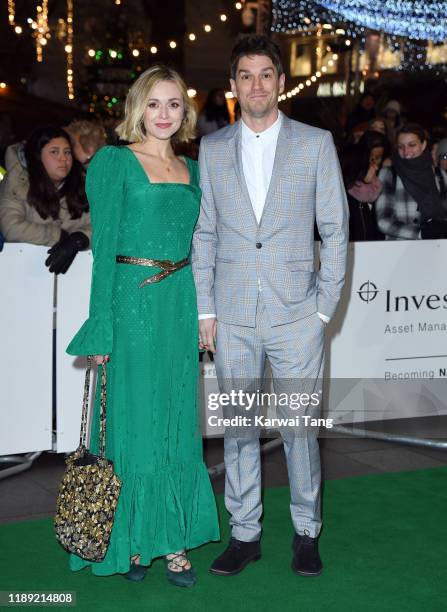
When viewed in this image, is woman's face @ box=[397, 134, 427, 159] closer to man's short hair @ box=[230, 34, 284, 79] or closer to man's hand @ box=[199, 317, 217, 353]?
man's short hair @ box=[230, 34, 284, 79]

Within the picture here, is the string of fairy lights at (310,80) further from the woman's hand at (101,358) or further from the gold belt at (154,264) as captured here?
the woman's hand at (101,358)

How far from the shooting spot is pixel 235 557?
4074mm

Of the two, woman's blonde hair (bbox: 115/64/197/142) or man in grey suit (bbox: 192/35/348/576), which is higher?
woman's blonde hair (bbox: 115/64/197/142)

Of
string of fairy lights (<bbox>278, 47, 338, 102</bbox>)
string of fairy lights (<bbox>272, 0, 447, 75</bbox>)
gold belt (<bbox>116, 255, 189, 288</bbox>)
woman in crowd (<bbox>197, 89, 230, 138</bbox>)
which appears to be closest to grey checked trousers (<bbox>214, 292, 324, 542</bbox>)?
gold belt (<bbox>116, 255, 189, 288</bbox>)

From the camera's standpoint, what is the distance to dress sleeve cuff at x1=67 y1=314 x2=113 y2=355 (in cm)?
369

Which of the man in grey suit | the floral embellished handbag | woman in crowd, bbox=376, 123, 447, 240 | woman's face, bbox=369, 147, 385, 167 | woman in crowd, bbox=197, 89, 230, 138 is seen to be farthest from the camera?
woman in crowd, bbox=197, 89, 230, 138

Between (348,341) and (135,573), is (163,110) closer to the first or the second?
(135,573)

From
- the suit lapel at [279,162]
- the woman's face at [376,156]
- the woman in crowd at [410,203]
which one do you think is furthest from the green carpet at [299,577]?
the woman's face at [376,156]

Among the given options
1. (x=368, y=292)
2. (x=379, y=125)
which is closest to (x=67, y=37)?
(x=379, y=125)

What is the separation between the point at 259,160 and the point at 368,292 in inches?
89.6

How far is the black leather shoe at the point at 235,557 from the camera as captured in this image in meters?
4.02

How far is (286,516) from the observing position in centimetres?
474

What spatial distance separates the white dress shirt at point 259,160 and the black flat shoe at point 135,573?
126cm

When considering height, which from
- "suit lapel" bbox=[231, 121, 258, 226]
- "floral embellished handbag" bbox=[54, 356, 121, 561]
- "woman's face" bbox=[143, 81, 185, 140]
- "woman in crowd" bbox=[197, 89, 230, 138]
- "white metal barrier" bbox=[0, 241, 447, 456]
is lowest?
"floral embellished handbag" bbox=[54, 356, 121, 561]
